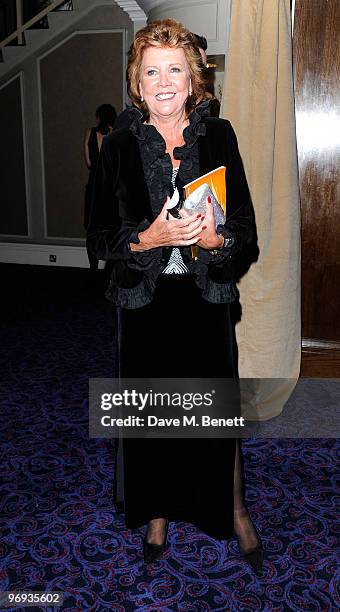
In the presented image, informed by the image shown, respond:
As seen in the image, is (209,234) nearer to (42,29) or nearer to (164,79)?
(164,79)

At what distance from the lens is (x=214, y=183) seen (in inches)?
60.4

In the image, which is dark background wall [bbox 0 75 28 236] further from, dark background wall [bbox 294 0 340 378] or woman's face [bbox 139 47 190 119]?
woman's face [bbox 139 47 190 119]

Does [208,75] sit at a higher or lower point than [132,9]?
lower

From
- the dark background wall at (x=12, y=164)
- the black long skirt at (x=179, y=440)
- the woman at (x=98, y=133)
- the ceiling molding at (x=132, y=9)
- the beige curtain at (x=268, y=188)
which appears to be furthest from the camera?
the dark background wall at (x=12, y=164)

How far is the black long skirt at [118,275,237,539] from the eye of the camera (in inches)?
72.5

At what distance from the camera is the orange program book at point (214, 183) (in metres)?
1.52

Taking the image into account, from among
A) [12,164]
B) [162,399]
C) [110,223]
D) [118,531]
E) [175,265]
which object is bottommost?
[118,531]

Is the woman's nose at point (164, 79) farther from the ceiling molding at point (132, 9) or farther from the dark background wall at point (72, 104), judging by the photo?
the dark background wall at point (72, 104)

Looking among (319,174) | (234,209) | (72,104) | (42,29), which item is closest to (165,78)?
(234,209)

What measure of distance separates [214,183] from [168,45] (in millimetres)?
424

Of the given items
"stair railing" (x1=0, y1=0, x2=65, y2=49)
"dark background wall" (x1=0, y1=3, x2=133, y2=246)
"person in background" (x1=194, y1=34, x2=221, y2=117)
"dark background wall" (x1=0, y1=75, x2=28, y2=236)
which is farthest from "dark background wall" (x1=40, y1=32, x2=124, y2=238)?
"person in background" (x1=194, y1=34, x2=221, y2=117)

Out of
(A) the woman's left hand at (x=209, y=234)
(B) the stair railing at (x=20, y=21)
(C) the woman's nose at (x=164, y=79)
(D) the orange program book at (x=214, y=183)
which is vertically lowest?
(A) the woman's left hand at (x=209, y=234)

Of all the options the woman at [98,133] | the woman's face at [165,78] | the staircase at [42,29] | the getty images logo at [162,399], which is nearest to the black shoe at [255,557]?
the getty images logo at [162,399]

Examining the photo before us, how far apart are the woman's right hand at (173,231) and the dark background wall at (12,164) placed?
21.8 feet
